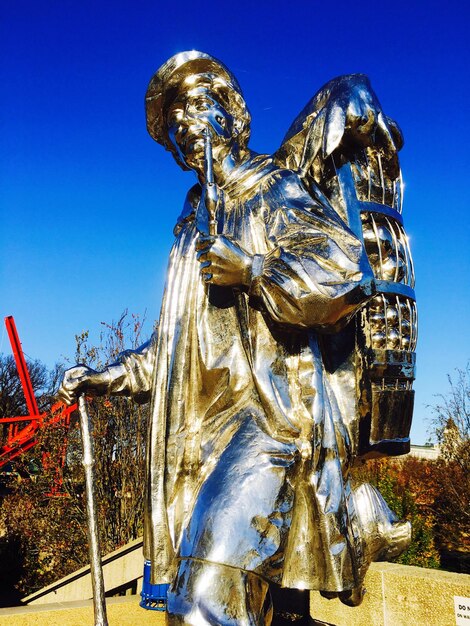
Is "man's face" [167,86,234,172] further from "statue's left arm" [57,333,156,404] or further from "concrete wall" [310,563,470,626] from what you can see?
"concrete wall" [310,563,470,626]

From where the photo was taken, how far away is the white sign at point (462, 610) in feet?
11.5

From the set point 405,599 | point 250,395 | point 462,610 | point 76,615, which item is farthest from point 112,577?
point 250,395

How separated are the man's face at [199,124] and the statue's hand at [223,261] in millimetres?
714

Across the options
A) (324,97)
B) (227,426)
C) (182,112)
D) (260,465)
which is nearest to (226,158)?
(182,112)

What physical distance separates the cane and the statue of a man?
0.17 metres

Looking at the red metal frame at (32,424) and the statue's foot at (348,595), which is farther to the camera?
the red metal frame at (32,424)

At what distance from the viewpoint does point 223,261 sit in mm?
2328

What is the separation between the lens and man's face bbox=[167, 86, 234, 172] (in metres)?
2.89

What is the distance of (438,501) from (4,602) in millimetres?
9038

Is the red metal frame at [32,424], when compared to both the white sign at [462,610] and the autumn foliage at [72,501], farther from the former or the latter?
the white sign at [462,610]

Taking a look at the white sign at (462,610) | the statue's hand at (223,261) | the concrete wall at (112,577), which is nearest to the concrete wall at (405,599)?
the white sign at (462,610)

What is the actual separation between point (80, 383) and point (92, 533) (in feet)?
2.26

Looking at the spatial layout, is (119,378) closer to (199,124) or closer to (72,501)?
(199,124)

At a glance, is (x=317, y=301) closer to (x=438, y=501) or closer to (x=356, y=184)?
(x=356, y=184)
